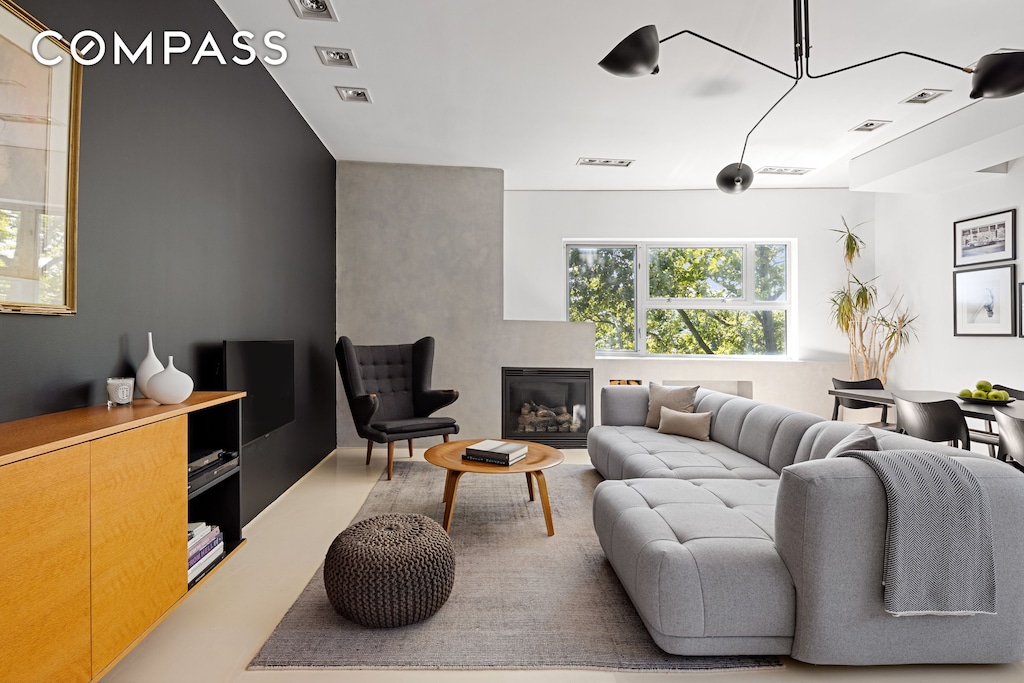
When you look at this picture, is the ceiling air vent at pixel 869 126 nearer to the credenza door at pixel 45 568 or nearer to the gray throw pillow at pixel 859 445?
the gray throw pillow at pixel 859 445

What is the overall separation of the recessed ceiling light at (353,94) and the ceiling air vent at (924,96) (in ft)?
12.1

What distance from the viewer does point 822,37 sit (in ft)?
10.6

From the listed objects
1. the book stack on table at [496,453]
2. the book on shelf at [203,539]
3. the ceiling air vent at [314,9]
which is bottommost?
the book on shelf at [203,539]

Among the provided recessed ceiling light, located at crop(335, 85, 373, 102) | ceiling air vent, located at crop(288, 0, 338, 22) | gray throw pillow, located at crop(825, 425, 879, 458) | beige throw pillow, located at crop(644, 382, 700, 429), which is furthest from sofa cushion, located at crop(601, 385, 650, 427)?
ceiling air vent, located at crop(288, 0, 338, 22)

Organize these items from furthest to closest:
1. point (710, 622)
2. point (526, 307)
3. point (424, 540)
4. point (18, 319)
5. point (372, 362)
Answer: point (526, 307) → point (372, 362) → point (424, 540) → point (710, 622) → point (18, 319)

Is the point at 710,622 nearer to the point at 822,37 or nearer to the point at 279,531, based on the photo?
the point at 279,531

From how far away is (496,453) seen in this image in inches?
132

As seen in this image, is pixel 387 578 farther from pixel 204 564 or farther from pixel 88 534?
pixel 88 534

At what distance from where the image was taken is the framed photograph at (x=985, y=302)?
4.81 meters

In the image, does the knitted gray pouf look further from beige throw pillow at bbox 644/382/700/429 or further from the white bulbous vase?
beige throw pillow at bbox 644/382/700/429

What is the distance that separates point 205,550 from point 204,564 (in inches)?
2.1

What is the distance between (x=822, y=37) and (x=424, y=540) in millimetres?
3269

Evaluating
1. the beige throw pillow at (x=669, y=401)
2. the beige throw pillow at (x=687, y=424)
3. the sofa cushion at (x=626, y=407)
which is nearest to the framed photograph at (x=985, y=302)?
the beige throw pillow at (x=669, y=401)

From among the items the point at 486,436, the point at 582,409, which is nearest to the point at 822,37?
the point at 582,409
